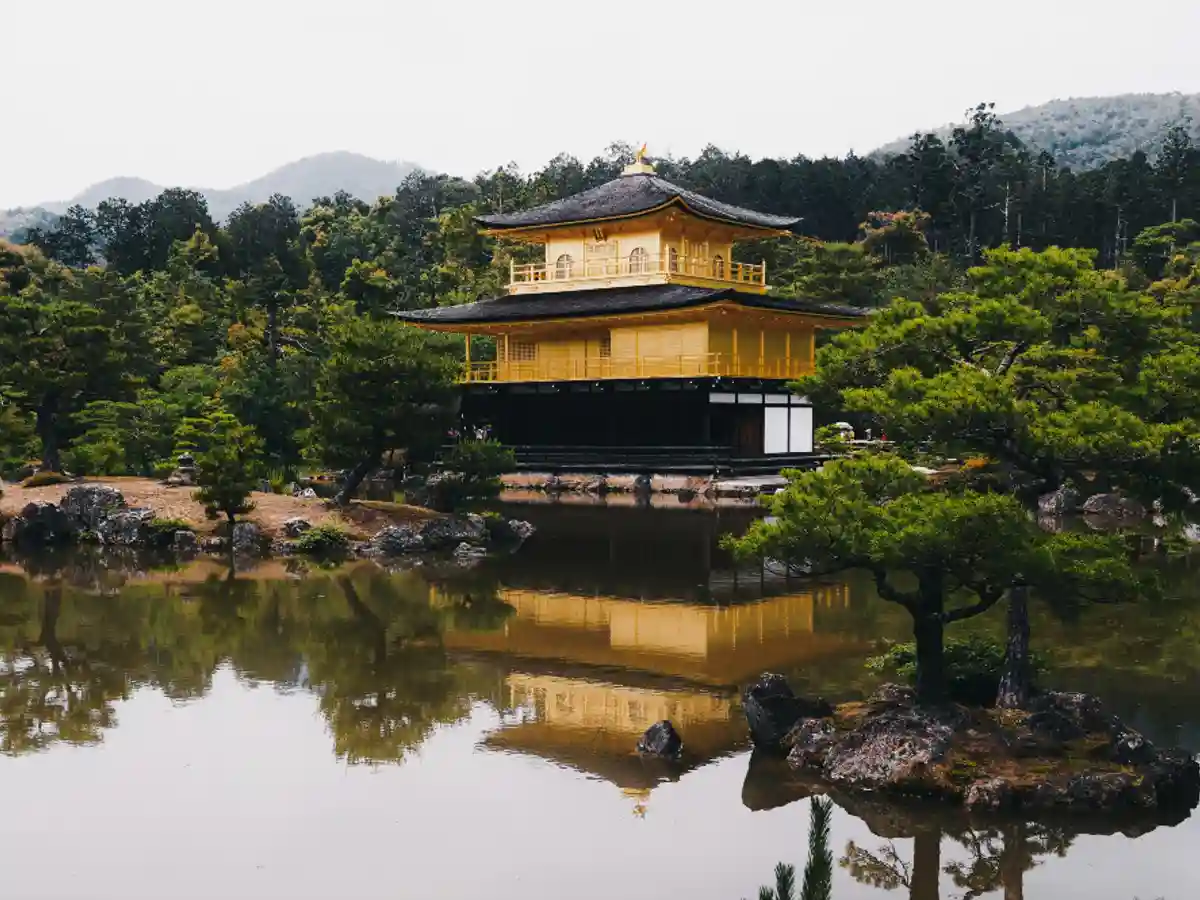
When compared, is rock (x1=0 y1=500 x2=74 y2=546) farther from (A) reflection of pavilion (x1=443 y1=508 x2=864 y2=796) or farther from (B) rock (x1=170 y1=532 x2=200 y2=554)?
(A) reflection of pavilion (x1=443 y1=508 x2=864 y2=796)

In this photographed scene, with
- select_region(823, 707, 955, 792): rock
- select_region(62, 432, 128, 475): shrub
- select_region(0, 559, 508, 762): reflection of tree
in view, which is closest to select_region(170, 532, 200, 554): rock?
select_region(0, 559, 508, 762): reflection of tree

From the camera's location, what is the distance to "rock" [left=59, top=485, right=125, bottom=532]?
85.0ft

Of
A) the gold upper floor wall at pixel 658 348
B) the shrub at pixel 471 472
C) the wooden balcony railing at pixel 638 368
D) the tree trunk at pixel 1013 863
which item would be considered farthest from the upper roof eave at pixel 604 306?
the tree trunk at pixel 1013 863

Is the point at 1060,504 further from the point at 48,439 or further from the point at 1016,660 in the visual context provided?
the point at 48,439

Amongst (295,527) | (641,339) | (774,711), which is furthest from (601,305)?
(774,711)

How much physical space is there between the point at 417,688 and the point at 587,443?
92.6ft

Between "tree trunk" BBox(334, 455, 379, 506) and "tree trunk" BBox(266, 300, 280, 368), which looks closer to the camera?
"tree trunk" BBox(334, 455, 379, 506)

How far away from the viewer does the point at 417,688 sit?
1298 centimetres

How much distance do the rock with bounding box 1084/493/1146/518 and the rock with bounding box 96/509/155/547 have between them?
21.4m

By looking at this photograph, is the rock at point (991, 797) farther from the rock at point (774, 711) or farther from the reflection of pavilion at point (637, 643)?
the reflection of pavilion at point (637, 643)

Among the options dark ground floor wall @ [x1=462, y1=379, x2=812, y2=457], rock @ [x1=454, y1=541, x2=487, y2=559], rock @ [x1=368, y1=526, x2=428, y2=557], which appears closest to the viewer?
rock @ [x1=454, y1=541, x2=487, y2=559]

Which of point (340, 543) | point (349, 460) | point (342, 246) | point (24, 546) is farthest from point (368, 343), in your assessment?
point (342, 246)

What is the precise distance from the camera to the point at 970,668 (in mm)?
11133

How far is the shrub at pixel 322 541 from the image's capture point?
23.7m
